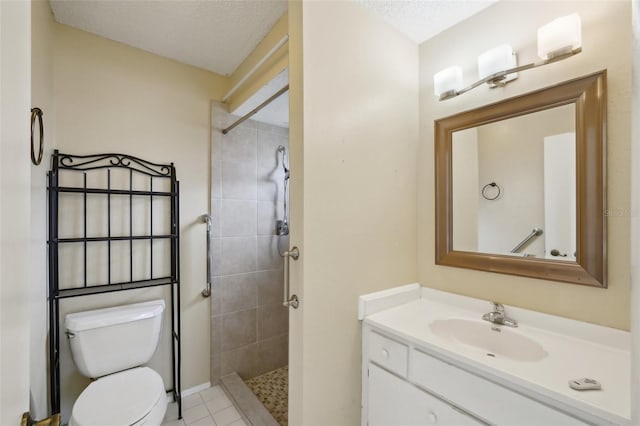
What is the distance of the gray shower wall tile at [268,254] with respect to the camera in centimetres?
253

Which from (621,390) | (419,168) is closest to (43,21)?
(419,168)

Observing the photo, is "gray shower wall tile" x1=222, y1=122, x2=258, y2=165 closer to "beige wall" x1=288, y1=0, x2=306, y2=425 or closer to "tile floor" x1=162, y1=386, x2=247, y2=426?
"beige wall" x1=288, y1=0, x2=306, y2=425

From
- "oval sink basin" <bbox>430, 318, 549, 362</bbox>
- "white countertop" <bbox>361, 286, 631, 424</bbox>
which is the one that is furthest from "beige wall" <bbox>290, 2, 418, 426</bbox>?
"oval sink basin" <bbox>430, 318, 549, 362</bbox>

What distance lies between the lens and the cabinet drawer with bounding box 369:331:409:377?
1.20m

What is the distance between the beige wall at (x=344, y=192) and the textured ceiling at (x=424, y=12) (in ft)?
0.18

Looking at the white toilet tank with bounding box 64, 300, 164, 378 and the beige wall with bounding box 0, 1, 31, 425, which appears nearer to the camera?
the beige wall with bounding box 0, 1, 31, 425

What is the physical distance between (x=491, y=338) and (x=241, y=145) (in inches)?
85.7

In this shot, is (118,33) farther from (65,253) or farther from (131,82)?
(65,253)

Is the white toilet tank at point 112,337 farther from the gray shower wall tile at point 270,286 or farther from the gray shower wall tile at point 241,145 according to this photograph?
the gray shower wall tile at point 241,145

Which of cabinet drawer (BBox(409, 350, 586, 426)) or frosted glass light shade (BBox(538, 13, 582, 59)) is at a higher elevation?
frosted glass light shade (BBox(538, 13, 582, 59))

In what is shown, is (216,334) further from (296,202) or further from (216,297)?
(296,202)

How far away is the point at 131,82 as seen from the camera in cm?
192

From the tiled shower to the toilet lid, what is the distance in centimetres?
71

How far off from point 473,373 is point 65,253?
2209 millimetres
